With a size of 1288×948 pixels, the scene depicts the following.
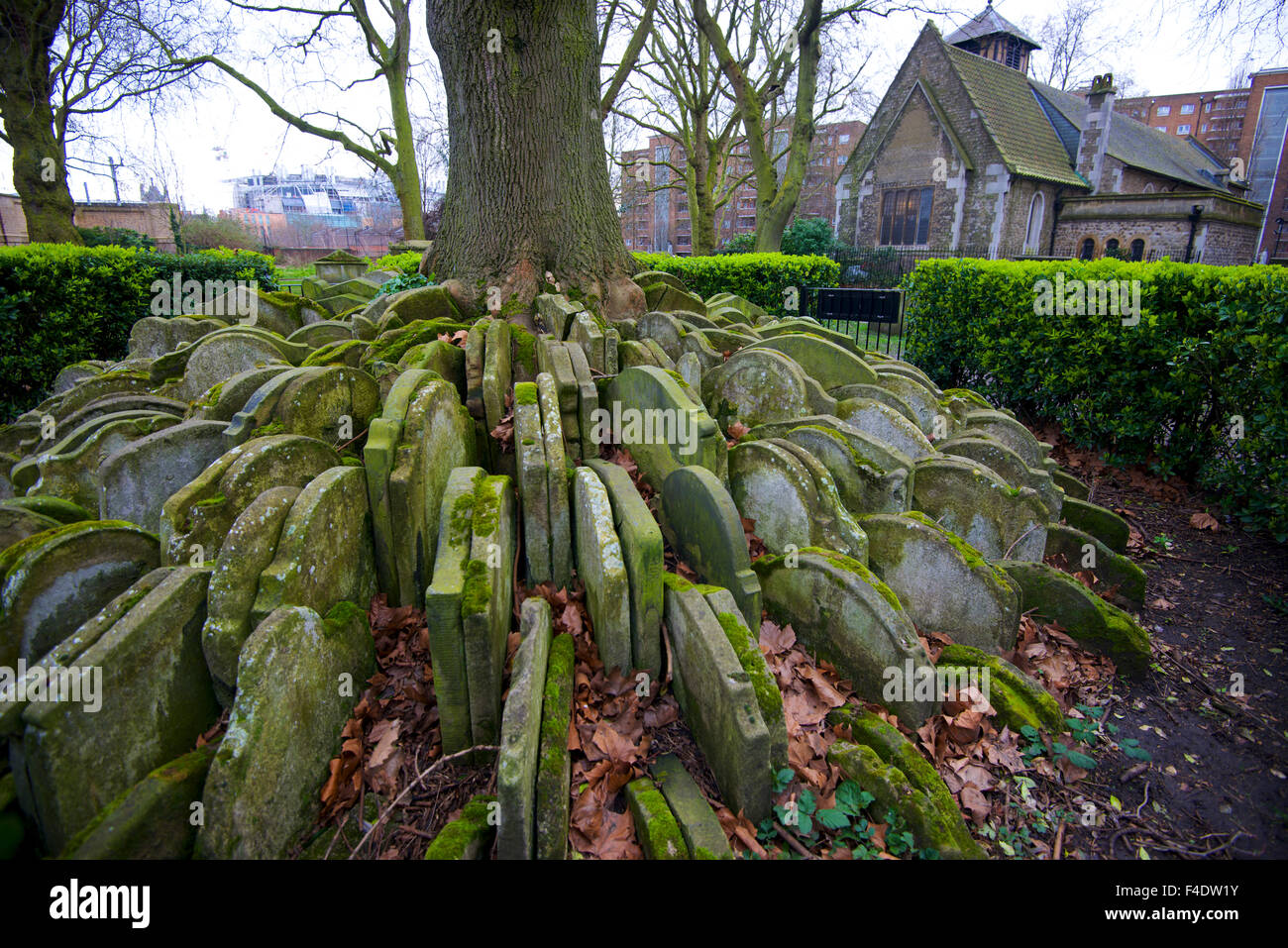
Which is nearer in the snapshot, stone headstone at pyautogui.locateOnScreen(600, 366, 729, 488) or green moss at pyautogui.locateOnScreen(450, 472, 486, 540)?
green moss at pyautogui.locateOnScreen(450, 472, 486, 540)

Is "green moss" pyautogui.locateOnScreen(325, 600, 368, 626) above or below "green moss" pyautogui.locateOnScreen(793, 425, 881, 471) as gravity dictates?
below

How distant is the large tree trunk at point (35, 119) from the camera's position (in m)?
12.2

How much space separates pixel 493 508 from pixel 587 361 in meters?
2.22

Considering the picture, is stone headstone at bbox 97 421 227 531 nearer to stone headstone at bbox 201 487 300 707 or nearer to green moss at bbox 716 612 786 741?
stone headstone at bbox 201 487 300 707

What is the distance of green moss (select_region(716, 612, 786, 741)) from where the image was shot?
8.67 feet

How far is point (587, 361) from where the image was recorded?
16.5 feet

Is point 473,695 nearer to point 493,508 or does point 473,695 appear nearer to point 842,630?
point 493,508

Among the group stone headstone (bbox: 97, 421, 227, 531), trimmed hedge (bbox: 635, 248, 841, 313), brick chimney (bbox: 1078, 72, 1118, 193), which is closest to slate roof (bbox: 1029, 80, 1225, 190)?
brick chimney (bbox: 1078, 72, 1118, 193)

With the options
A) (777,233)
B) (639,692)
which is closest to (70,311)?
(639,692)

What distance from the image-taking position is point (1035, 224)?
27.2 m

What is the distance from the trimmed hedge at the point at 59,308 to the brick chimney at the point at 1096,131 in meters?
33.8

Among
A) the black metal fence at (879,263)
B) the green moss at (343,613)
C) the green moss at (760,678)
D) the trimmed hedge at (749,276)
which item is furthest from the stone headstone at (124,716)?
the black metal fence at (879,263)

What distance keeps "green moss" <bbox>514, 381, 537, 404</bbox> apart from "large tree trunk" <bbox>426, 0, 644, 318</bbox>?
2434 millimetres

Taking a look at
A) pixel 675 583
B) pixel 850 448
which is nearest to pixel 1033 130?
pixel 850 448
